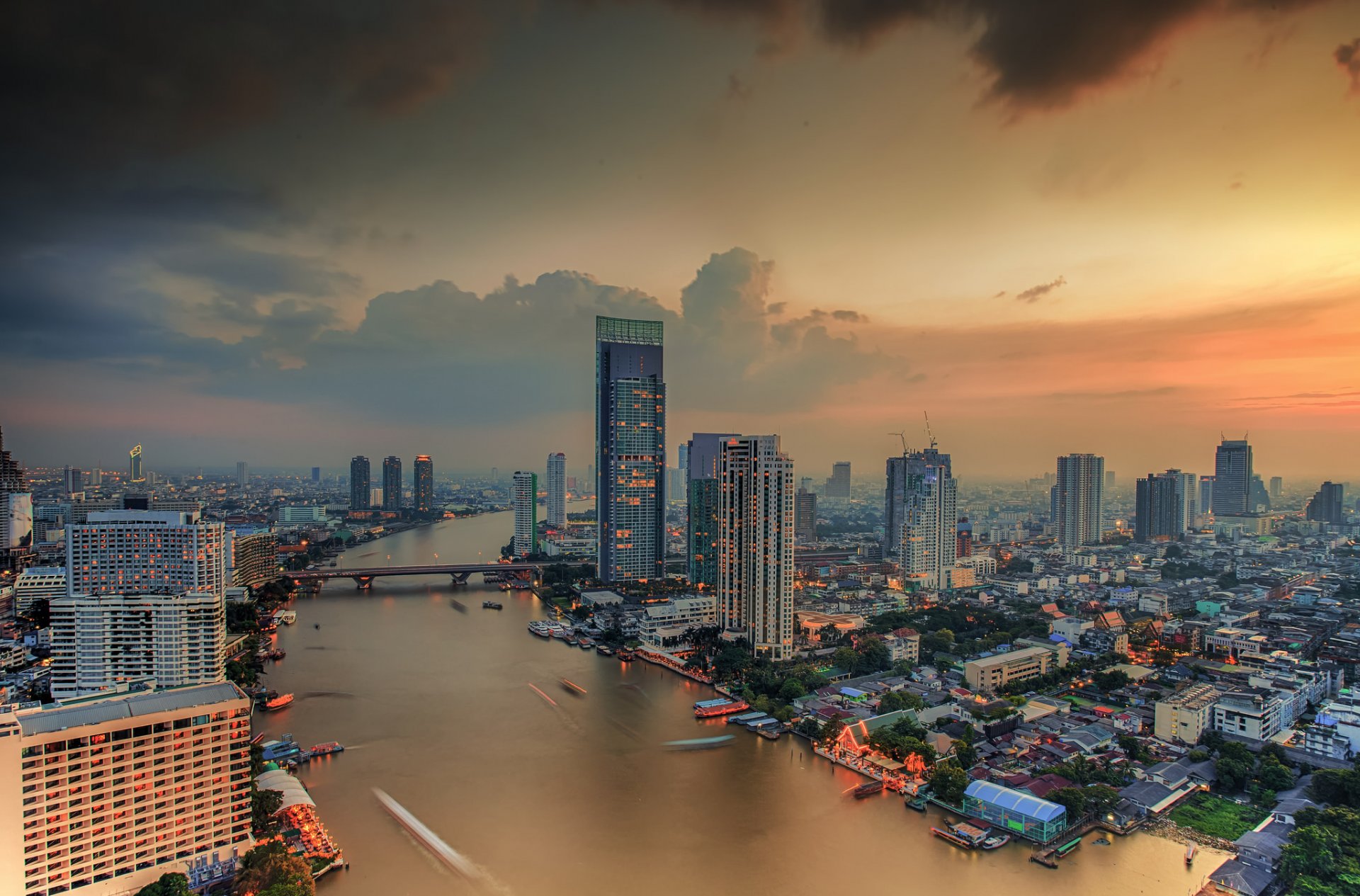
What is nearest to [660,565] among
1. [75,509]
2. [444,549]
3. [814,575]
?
[814,575]

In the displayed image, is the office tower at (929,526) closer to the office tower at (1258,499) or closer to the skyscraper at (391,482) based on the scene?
the office tower at (1258,499)

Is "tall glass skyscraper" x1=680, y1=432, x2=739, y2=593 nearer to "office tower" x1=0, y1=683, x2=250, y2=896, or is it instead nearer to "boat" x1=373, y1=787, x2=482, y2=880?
"boat" x1=373, y1=787, x2=482, y2=880

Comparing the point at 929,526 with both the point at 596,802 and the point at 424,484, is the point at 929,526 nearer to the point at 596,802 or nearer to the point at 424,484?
the point at 596,802

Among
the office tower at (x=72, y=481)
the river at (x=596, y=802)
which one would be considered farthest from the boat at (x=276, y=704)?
the office tower at (x=72, y=481)

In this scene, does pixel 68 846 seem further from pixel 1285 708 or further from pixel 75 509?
pixel 75 509

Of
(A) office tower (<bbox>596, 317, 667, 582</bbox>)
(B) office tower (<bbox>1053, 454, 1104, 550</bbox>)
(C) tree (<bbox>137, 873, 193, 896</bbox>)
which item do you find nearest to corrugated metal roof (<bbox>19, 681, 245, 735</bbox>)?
(C) tree (<bbox>137, 873, 193, 896</bbox>)

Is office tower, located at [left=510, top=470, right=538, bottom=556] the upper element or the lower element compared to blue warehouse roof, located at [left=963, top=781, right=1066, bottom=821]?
upper

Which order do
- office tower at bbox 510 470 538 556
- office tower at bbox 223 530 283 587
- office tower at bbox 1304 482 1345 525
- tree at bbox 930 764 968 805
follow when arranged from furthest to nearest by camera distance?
office tower at bbox 1304 482 1345 525 → office tower at bbox 510 470 538 556 → office tower at bbox 223 530 283 587 → tree at bbox 930 764 968 805
